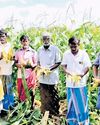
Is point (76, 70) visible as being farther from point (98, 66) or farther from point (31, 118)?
point (31, 118)

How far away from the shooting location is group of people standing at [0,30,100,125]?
7.18 m

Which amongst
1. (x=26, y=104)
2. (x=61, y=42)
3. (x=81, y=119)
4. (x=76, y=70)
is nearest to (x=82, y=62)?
(x=76, y=70)

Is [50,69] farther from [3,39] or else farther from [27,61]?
[3,39]

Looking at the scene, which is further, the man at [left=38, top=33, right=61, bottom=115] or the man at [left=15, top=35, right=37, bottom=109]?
the man at [left=15, top=35, right=37, bottom=109]

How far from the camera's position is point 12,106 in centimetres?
833

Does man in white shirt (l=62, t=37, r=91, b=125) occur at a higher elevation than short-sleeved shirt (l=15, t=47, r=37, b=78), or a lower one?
lower

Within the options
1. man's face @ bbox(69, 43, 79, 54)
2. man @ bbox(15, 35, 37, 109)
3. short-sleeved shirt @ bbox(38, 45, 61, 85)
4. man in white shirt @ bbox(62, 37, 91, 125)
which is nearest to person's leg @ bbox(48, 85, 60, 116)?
short-sleeved shirt @ bbox(38, 45, 61, 85)

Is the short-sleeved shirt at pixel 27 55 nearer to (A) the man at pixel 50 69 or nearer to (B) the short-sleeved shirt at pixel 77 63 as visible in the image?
(A) the man at pixel 50 69

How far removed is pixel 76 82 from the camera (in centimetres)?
717

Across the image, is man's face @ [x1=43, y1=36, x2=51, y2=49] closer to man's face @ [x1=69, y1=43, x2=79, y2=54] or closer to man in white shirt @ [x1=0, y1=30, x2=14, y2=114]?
man's face @ [x1=69, y1=43, x2=79, y2=54]

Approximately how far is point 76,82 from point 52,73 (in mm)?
690

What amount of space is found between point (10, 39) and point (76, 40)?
292cm

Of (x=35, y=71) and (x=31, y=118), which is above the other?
(x=35, y=71)

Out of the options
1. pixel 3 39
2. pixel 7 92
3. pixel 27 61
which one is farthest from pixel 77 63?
pixel 7 92
